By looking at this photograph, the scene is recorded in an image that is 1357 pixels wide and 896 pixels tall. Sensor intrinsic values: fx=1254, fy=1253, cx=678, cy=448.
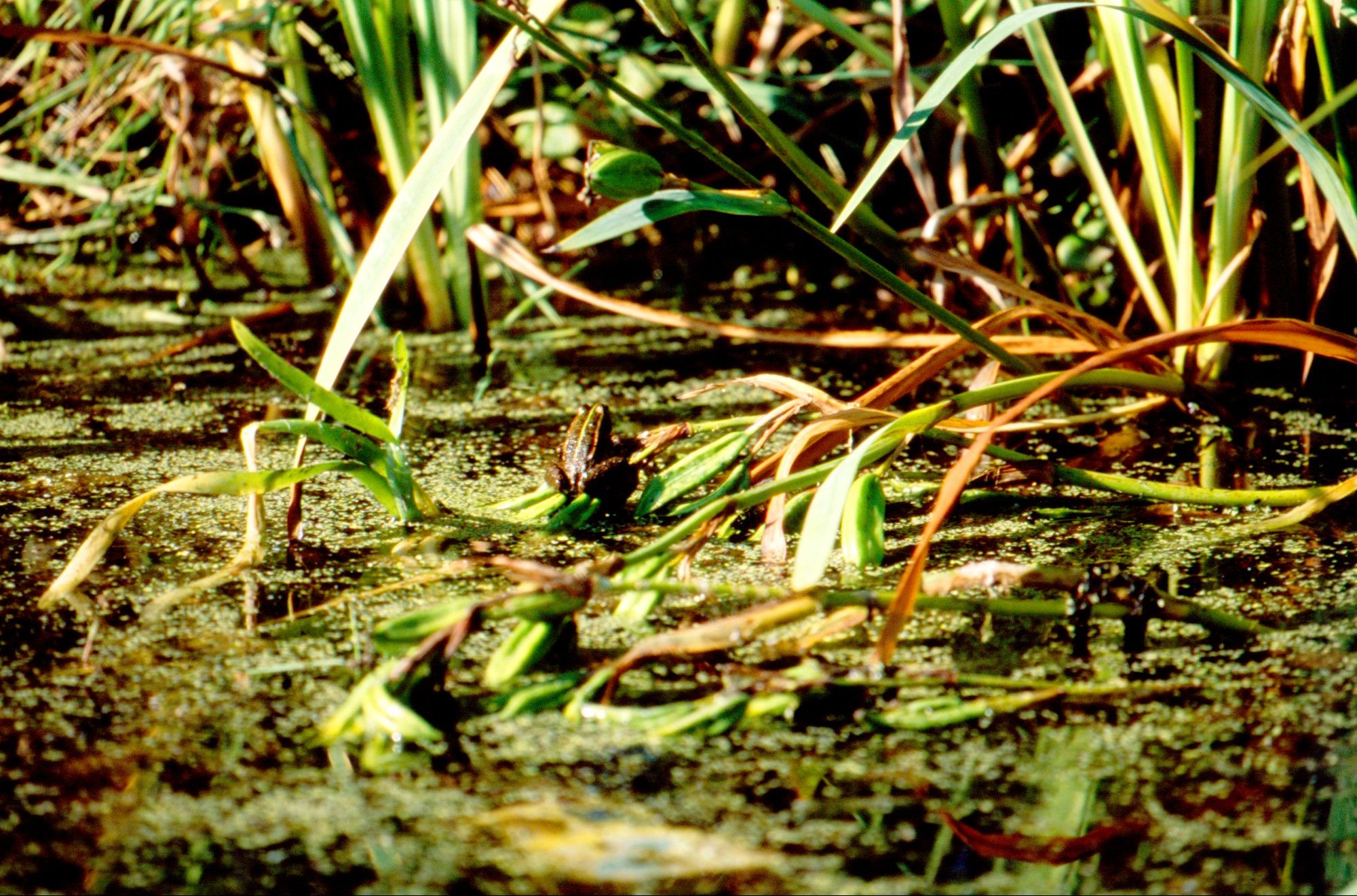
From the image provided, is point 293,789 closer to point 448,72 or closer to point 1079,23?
point 448,72

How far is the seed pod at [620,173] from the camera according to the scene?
852mm

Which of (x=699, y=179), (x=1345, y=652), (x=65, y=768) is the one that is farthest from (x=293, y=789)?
(x=699, y=179)

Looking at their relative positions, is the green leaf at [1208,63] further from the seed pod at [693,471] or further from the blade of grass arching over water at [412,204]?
the blade of grass arching over water at [412,204]

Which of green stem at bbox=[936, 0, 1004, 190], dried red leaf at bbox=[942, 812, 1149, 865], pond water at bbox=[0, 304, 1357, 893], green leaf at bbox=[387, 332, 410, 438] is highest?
green stem at bbox=[936, 0, 1004, 190]

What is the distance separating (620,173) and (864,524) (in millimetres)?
297

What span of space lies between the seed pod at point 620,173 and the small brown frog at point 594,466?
0.23 m

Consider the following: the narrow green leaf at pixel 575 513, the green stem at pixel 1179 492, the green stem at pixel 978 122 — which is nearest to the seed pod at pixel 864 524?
the green stem at pixel 1179 492

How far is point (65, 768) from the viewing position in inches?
26.3

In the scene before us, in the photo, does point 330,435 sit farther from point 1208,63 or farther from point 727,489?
point 1208,63

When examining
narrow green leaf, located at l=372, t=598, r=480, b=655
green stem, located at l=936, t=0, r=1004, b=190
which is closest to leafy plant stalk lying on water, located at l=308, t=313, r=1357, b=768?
narrow green leaf, located at l=372, t=598, r=480, b=655

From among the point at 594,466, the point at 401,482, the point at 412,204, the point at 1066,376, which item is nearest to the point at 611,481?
the point at 594,466

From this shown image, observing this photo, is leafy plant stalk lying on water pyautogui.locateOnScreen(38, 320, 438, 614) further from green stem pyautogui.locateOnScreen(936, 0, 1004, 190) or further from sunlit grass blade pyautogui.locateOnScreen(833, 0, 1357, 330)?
green stem pyautogui.locateOnScreen(936, 0, 1004, 190)

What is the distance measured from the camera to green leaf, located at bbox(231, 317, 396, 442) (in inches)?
34.1

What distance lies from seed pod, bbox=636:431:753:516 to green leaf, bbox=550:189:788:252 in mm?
208
